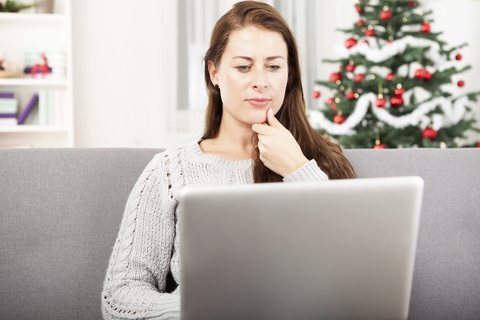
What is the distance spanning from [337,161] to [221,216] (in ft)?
2.55

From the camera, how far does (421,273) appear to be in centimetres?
148

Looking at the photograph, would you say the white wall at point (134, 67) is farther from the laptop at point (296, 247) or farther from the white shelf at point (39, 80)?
the laptop at point (296, 247)

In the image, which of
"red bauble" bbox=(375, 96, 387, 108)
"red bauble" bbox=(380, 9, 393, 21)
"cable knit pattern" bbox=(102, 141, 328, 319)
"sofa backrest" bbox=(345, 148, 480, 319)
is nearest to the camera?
"cable knit pattern" bbox=(102, 141, 328, 319)

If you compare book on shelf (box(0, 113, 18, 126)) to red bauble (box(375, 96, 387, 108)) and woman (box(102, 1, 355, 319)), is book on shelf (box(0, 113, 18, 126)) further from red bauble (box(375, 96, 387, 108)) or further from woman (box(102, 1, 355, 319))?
woman (box(102, 1, 355, 319))

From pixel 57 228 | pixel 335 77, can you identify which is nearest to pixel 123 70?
pixel 335 77

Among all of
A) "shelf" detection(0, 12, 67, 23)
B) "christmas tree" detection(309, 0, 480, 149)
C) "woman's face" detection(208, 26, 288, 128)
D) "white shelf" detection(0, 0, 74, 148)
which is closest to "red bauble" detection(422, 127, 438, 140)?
"christmas tree" detection(309, 0, 480, 149)

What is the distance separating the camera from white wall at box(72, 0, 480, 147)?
3.97 metres

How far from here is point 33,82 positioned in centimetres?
358

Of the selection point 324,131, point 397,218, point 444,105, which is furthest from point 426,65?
point 397,218

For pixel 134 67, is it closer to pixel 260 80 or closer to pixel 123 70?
pixel 123 70

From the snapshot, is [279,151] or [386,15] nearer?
[279,151]

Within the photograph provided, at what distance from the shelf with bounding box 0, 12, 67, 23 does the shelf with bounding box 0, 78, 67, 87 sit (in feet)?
1.34

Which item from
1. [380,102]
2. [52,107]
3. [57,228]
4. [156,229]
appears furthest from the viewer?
[52,107]

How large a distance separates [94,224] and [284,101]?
628 millimetres
